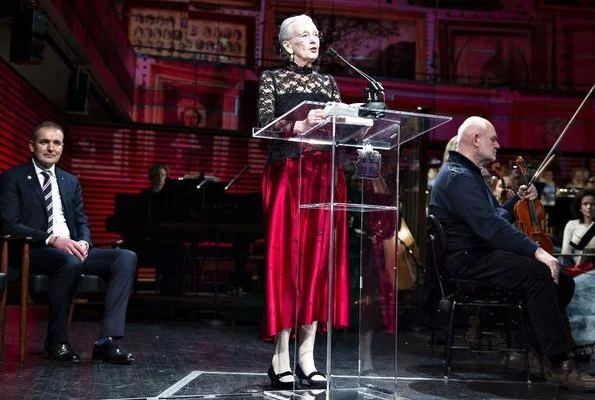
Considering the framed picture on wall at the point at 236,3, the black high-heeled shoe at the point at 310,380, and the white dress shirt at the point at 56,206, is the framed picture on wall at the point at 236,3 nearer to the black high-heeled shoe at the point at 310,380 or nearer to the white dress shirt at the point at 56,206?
the white dress shirt at the point at 56,206

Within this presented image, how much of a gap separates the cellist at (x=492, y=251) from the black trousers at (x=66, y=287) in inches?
66.9

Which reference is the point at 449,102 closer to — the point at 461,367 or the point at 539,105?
the point at 539,105

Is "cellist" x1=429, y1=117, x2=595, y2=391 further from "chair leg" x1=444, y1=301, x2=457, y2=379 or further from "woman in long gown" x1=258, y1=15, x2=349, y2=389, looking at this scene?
"woman in long gown" x1=258, y1=15, x2=349, y2=389

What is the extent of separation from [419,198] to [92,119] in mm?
5028

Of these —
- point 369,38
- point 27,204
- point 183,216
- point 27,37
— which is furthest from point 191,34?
point 27,204

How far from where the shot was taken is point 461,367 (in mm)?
4250

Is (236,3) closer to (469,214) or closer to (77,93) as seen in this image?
(77,93)

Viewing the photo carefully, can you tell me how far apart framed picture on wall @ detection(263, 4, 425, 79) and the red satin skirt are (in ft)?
21.5

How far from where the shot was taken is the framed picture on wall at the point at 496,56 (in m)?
10.2

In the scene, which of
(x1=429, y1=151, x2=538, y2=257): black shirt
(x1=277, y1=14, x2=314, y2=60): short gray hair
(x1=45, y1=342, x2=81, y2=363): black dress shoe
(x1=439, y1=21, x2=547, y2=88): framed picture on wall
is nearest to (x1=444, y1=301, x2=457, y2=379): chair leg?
(x1=429, y1=151, x2=538, y2=257): black shirt

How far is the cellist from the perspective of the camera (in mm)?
3432

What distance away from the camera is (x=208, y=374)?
3.49 meters

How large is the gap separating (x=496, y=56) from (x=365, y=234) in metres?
8.28

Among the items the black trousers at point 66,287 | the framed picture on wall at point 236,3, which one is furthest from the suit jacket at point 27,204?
the framed picture on wall at point 236,3
